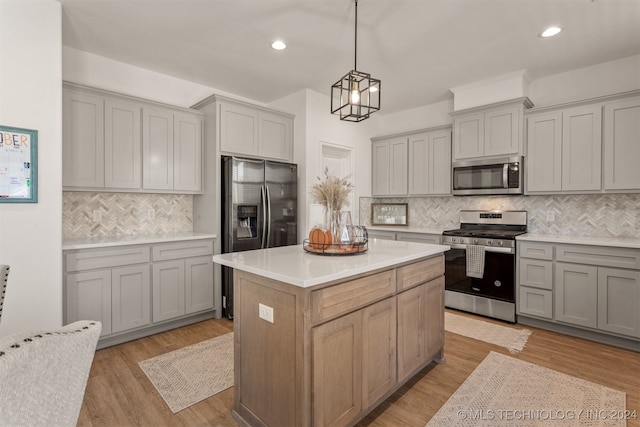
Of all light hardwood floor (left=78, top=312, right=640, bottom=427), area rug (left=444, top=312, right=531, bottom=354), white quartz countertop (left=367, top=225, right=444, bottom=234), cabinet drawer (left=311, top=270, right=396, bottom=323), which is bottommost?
light hardwood floor (left=78, top=312, right=640, bottom=427)

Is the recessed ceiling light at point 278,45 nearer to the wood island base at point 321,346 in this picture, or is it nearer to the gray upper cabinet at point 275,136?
the gray upper cabinet at point 275,136

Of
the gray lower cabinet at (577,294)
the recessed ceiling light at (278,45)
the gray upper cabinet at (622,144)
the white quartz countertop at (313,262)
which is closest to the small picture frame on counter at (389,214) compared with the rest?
the gray lower cabinet at (577,294)

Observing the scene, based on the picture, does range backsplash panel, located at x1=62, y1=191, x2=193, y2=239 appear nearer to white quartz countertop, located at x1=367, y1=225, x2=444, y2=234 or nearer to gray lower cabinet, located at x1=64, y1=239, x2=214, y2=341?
gray lower cabinet, located at x1=64, y1=239, x2=214, y2=341

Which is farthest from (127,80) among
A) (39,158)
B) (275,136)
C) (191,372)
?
(191,372)

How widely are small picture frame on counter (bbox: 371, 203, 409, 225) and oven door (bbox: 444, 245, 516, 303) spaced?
1294mm

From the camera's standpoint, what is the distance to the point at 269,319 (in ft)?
5.66

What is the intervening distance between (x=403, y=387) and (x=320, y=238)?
125 cm

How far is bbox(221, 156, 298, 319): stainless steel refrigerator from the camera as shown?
366cm

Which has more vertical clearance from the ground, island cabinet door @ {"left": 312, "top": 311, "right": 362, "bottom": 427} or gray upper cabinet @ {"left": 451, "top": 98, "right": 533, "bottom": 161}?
gray upper cabinet @ {"left": 451, "top": 98, "right": 533, "bottom": 161}

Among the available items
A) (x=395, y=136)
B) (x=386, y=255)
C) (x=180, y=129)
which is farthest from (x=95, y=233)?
(x=395, y=136)

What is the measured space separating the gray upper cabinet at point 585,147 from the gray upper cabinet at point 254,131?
9.75ft

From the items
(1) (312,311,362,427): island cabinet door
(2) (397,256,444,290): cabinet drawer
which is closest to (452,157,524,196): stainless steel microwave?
(2) (397,256,444,290): cabinet drawer

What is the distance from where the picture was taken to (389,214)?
5.38 m

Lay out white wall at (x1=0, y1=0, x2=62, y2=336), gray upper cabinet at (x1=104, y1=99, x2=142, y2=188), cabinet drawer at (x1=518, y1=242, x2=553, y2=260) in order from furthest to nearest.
→ 1. cabinet drawer at (x1=518, y1=242, x2=553, y2=260)
2. gray upper cabinet at (x1=104, y1=99, x2=142, y2=188)
3. white wall at (x1=0, y1=0, x2=62, y2=336)
